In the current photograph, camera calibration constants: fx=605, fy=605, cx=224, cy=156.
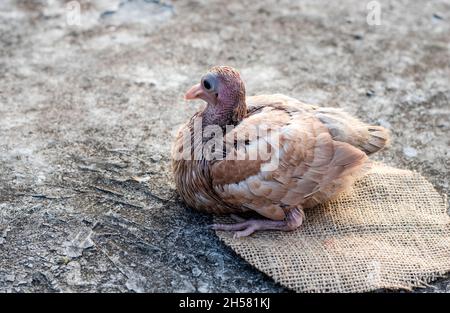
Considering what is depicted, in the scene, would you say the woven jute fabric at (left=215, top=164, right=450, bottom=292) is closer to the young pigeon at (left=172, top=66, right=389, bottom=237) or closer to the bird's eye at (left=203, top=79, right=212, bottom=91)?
the young pigeon at (left=172, top=66, right=389, bottom=237)

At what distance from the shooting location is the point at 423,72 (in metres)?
5.55

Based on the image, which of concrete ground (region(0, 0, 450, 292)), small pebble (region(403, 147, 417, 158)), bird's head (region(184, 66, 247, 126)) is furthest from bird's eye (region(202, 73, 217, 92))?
small pebble (region(403, 147, 417, 158))

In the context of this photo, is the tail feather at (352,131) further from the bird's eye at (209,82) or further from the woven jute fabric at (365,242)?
the bird's eye at (209,82)

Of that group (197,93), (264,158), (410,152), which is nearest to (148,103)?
(197,93)

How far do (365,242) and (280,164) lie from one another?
0.74 meters

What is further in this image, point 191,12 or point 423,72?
point 191,12

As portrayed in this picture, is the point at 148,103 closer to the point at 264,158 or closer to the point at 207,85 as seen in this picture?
the point at 207,85

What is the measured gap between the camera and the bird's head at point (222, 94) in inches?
142

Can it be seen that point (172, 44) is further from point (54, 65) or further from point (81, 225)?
point (81, 225)

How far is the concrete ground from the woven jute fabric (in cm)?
12

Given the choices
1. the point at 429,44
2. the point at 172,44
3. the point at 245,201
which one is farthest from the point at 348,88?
the point at 245,201

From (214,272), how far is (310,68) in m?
2.70

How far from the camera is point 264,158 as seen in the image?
347cm

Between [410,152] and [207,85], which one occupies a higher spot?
[207,85]
